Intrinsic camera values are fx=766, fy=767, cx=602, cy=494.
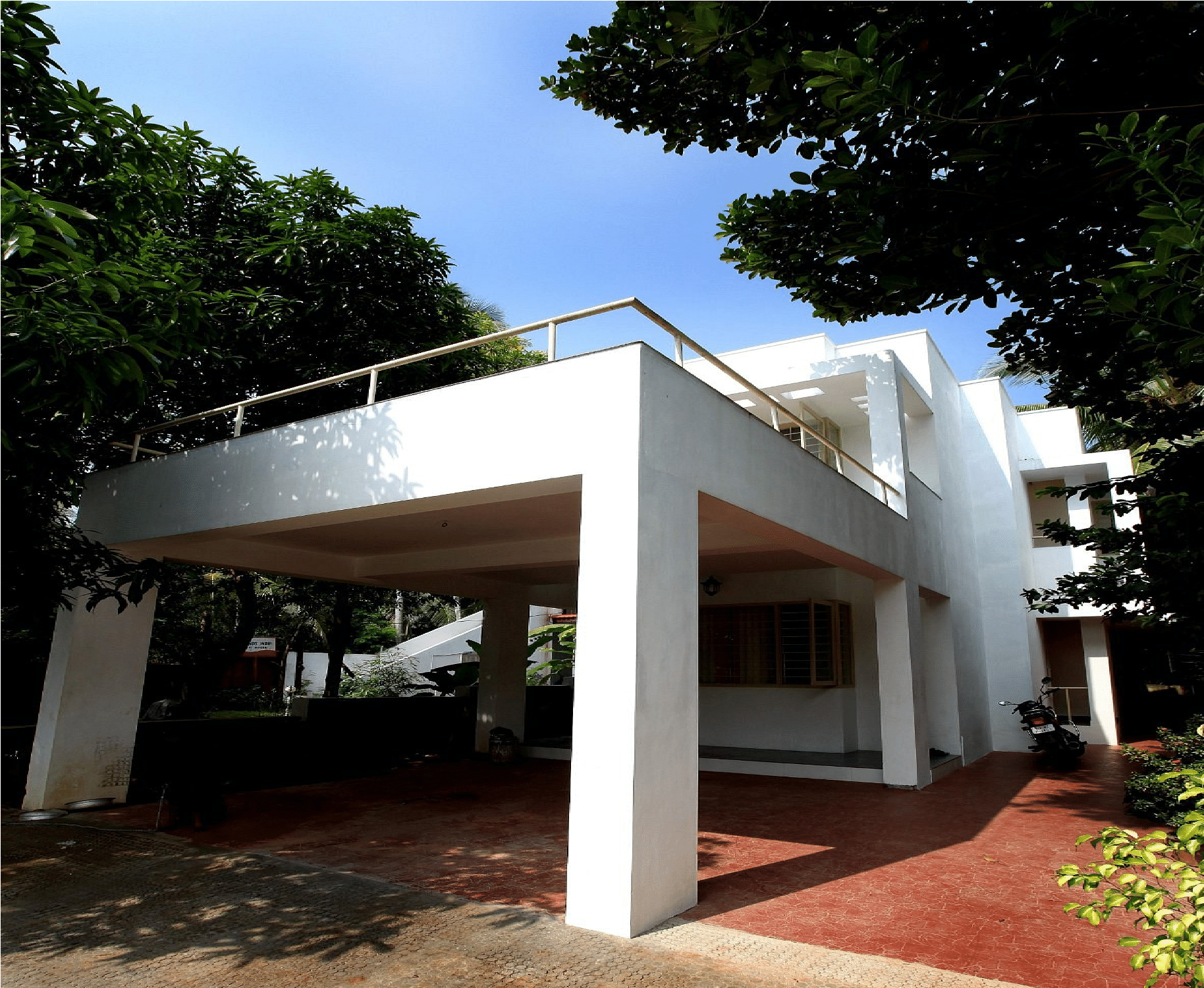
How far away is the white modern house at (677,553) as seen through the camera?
518 centimetres

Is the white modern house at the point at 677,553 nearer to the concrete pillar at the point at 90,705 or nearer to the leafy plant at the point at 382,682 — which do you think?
the concrete pillar at the point at 90,705

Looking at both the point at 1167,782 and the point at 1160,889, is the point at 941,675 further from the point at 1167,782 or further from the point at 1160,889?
the point at 1160,889

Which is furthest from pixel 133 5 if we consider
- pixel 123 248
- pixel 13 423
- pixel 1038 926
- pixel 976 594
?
pixel 976 594

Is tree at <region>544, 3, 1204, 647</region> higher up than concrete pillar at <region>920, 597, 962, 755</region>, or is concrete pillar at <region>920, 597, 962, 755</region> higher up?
tree at <region>544, 3, 1204, 647</region>

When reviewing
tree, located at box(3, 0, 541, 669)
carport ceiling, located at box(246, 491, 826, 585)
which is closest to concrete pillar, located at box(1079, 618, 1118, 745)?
carport ceiling, located at box(246, 491, 826, 585)

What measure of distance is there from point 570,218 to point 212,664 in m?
11.5

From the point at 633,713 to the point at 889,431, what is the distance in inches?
307

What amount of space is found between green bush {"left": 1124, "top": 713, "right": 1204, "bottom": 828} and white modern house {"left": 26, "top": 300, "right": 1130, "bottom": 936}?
270 cm

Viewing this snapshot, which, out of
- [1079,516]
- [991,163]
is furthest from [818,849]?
[1079,516]

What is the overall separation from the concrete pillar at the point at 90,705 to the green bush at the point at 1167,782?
10934mm

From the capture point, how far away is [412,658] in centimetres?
2327

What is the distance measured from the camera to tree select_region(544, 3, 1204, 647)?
4.70 meters

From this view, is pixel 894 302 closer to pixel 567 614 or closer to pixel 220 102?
pixel 220 102

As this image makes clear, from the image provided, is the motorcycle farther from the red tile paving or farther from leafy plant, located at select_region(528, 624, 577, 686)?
leafy plant, located at select_region(528, 624, 577, 686)
